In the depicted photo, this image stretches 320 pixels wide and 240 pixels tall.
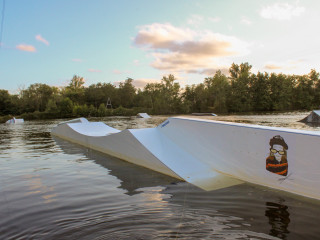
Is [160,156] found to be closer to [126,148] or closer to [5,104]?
[126,148]

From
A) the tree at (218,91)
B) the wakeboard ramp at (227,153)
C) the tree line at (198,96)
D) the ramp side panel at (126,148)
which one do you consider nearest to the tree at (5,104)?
the tree line at (198,96)

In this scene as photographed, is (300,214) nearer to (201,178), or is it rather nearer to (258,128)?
(258,128)

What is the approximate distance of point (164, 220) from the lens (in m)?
2.49

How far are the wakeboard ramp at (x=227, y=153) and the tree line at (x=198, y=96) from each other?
4950 centimetres

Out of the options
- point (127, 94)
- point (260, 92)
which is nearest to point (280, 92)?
point (260, 92)

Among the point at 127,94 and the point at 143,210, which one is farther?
the point at 127,94

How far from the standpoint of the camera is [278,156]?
315cm

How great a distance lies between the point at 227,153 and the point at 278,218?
153 centimetres

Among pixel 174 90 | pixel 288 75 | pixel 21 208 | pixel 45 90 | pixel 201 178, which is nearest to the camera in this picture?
pixel 21 208

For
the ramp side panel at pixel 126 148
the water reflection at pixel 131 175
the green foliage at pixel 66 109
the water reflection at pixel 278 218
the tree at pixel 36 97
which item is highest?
the tree at pixel 36 97

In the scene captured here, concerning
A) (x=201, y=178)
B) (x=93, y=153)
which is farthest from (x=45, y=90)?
(x=201, y=178)

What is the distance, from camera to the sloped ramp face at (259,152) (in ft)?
9.49

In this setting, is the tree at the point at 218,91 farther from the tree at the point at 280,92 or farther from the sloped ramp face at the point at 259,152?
the sloped ramp face at the point at 259,152

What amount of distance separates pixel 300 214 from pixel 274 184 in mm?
766
